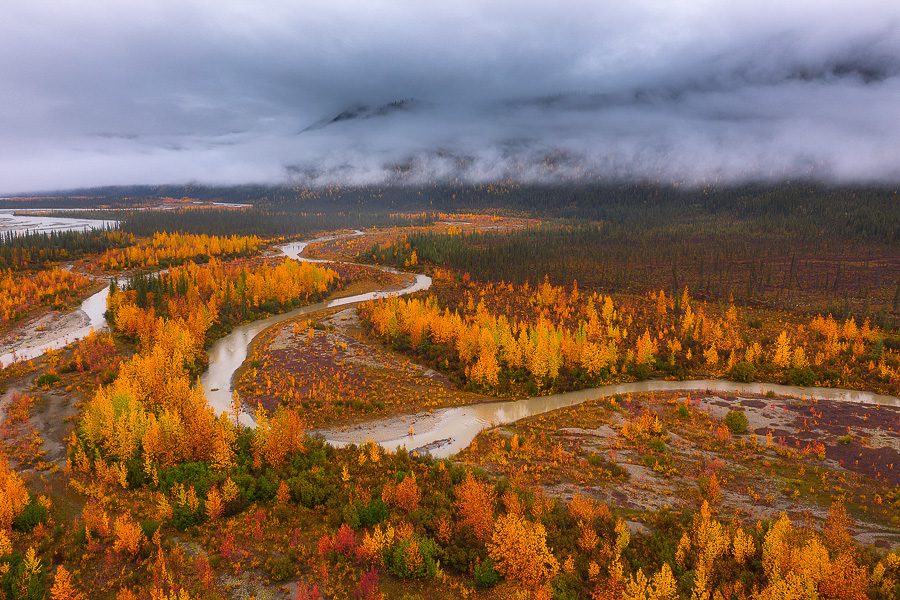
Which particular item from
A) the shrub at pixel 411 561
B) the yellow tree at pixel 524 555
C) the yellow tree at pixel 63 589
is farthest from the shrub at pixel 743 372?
the yellow tree at pixel 63 589

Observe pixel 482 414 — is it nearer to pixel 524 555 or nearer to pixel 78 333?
pixel 524 555

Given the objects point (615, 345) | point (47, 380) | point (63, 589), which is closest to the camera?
point (63, 589)

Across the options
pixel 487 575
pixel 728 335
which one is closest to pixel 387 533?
pixel 487 575

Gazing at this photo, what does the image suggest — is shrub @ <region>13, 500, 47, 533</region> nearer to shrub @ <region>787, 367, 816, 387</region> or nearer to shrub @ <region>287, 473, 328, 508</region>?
shrub @ <region>287, 473, 328, 508</region>

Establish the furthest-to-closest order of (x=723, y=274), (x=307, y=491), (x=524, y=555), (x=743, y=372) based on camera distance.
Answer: (x=723, y=274)
(x=743, y=372)
(x=307, y=491)
(x=524, y=555)

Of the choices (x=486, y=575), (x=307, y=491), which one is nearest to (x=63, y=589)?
(x=307, y=491)

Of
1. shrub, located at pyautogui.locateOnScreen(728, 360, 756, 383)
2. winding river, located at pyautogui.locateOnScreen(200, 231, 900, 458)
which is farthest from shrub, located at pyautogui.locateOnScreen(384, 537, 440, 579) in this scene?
shrub, located at pyautogui.locateOnScreen(728, 360, 756, 383)

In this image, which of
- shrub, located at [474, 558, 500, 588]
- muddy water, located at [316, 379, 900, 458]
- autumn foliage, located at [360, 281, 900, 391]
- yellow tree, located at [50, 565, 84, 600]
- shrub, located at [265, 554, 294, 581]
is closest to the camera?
yellow tree, located at [50, 565, 84, 600]
